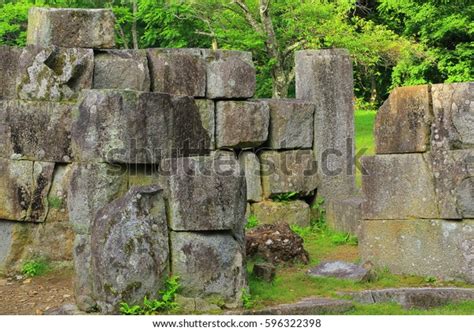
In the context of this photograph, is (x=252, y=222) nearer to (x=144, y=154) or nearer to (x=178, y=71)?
(x=178, y=71)

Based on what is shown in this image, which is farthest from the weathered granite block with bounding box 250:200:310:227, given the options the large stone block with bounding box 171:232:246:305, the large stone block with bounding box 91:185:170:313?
the large stone block with bounding box 91:185:170:313

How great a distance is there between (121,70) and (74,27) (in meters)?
0.93

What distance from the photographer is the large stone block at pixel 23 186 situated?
1137 cm

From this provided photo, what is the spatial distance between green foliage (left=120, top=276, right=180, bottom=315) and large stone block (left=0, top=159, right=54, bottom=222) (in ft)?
12.0

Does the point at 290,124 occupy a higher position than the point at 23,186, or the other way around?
the point at 290,124

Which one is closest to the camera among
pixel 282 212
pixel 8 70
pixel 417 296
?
pixel 417 296

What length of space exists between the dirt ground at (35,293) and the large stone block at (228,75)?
420cm

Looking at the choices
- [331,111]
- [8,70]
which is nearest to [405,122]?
[331,111]

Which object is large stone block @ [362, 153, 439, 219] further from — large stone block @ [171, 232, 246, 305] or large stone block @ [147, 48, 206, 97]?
large stone block @ [147, 48, 206, 97]

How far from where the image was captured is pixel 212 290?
8570mm

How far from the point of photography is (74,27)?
38.3 feet

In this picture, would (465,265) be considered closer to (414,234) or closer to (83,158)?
(414,234)

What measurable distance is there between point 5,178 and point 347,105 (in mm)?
6628

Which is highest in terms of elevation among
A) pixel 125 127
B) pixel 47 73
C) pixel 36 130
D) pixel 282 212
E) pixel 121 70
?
pixel 121 70
